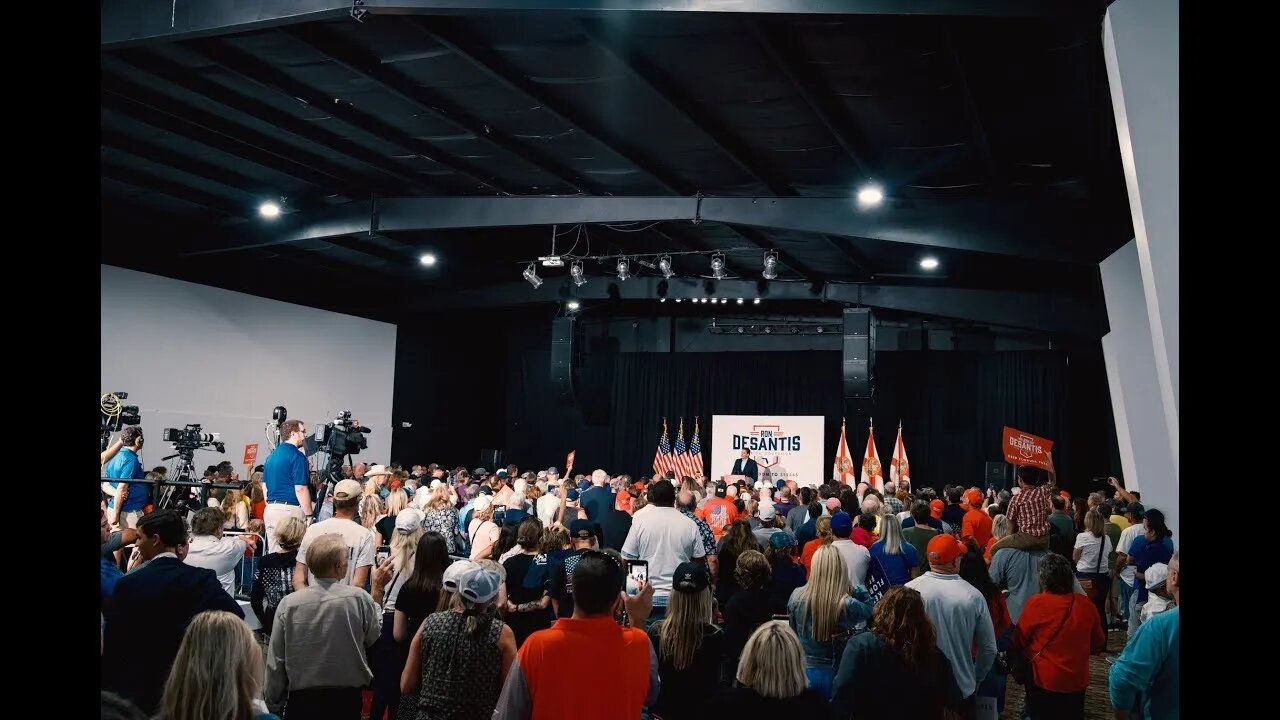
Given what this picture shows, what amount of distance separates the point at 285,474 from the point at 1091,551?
7146 mm

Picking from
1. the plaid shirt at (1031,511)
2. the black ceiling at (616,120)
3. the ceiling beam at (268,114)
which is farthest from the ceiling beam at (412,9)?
the plaid shirt at (1031,511)

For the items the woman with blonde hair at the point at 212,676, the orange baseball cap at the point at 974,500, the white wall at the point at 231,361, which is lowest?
the orange baseball cap at the point at 974,500

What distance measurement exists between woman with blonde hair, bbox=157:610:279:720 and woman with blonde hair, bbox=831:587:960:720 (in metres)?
2.20

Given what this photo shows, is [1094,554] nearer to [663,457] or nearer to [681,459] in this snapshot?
[681,459]

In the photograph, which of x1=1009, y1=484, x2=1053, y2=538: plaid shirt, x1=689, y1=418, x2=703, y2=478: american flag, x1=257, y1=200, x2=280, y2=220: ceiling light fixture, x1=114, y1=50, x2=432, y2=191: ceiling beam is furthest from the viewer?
x1=689, y1=418, x2=703, y2=478: american flag

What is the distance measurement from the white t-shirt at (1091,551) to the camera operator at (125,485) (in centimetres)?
825

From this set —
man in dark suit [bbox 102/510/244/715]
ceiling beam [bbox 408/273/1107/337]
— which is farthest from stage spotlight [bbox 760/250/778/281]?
man in dark suit [bbox 102/510/244/715]

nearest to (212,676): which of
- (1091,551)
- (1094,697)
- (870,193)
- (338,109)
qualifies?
(1094,697)

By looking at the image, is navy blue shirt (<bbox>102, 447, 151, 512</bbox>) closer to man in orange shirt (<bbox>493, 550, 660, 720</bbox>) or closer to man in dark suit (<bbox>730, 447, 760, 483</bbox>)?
man in orange shirt (<bbox>493, 550, 660, 720</bbox>)

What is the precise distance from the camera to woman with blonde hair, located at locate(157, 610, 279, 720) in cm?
289

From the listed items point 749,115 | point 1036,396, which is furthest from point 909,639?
point 1036,396

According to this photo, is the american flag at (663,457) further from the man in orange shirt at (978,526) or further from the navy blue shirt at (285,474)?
the navy blue shirt at (285,474)

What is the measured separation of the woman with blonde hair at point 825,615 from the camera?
4.90 meters
